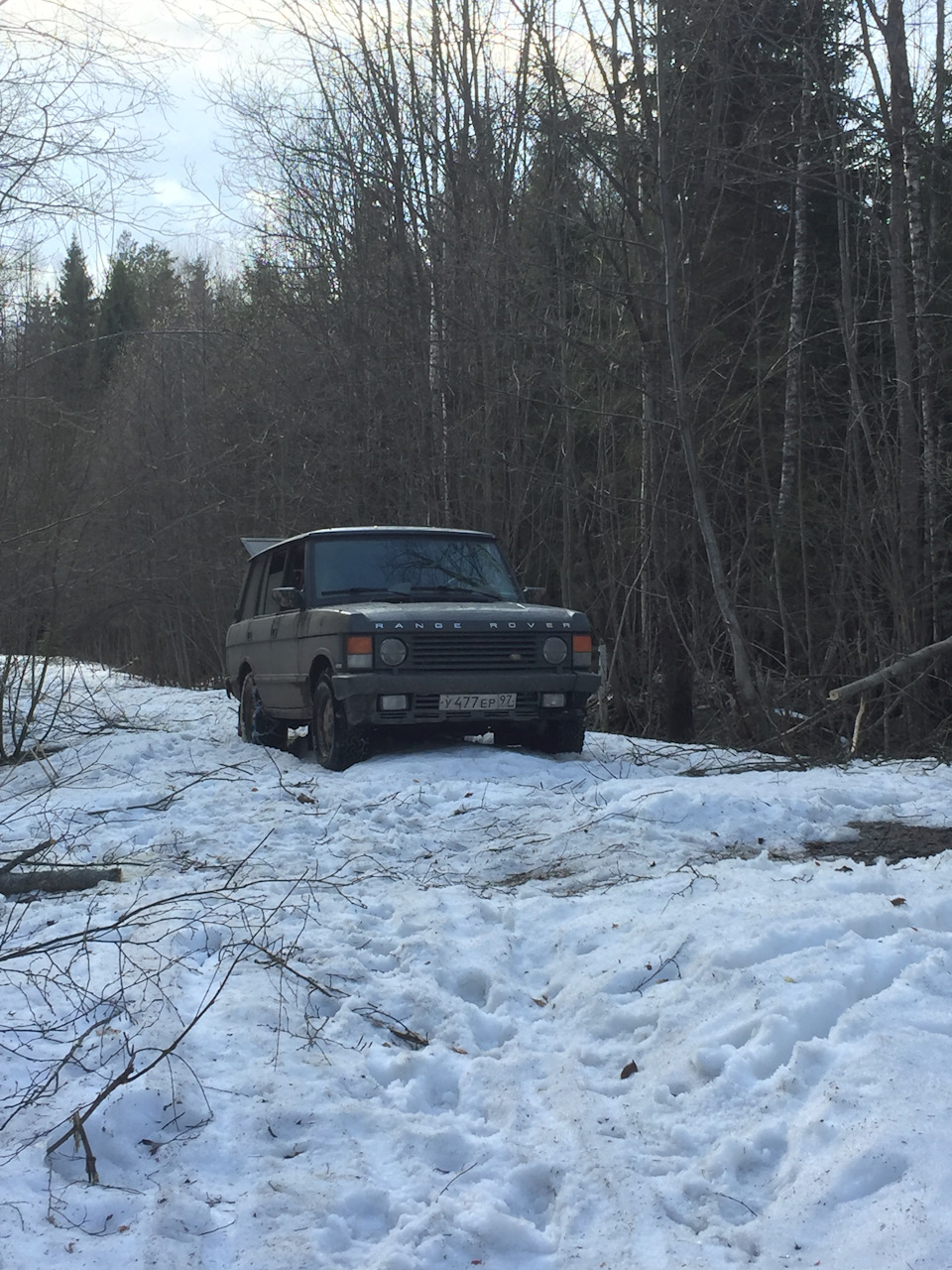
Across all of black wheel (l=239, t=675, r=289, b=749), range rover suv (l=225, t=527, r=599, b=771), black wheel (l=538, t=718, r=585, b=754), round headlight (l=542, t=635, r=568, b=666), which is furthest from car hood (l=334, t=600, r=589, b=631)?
black wheel (l=239, t=675, r=289, b=749)

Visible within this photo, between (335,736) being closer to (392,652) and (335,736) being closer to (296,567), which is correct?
(392,652)

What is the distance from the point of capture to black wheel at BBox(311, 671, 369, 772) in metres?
9.20

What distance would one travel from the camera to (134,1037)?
3.98 metres

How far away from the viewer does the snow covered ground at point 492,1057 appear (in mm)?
3029

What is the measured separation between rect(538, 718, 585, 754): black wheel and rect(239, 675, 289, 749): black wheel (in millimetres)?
2923

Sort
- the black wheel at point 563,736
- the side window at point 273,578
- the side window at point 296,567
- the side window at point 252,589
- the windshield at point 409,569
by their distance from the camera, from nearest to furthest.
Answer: the black wheel at point 563,736 → the windshield at point 409,569 → the side window at point 296,567 → the side window at point 273,578 → the side window at point 252,589

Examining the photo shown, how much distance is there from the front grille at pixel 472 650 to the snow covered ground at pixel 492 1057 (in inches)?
99.4

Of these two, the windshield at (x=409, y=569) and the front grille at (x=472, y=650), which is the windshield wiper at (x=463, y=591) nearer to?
the windshield at (x=409, y=569)

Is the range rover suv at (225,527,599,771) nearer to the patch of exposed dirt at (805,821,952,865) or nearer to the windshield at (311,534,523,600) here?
the windshield at (311,534,523,600)

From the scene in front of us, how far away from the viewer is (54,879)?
5805 millimetres

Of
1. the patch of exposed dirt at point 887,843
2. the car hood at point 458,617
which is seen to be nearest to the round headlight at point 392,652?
the car hood at point 458,617

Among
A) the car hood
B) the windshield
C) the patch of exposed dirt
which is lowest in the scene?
the patch of exposed dirt

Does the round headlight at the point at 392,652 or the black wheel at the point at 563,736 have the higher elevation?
the round headlight at the point at 392,652

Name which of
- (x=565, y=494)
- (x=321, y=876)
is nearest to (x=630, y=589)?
(x=565, y=494)
